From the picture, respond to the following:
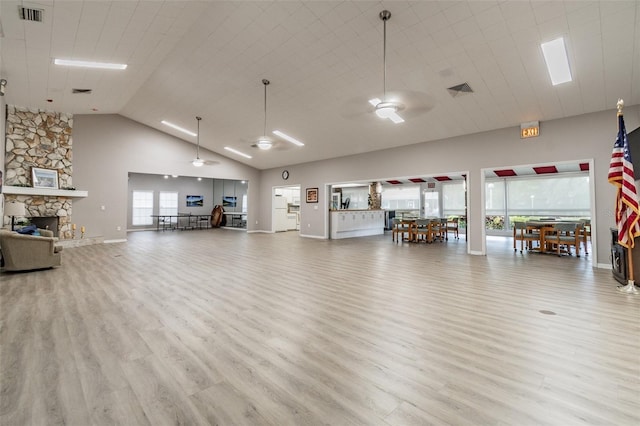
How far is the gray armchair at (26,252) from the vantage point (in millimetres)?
4793

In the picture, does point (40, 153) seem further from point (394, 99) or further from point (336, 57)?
point (394, 99)

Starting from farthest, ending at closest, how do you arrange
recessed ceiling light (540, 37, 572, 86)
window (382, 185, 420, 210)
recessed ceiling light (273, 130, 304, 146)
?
window (382, 185, 420, 210), recessed ceiling light (273, 130, 304, 146), recessed ceiling light (540, 37, 572, 86)

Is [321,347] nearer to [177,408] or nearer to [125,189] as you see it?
[177,408]

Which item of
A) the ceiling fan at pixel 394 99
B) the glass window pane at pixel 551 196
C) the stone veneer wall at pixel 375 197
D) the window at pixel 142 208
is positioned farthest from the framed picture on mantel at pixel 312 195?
the window at pixel 142 208

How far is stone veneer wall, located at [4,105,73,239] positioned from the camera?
767 centimetres

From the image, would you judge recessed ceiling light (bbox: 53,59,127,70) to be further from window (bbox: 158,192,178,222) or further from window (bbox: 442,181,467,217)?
window (bbox: 442,181,467,217)

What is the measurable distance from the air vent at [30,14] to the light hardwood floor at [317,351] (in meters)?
3.82

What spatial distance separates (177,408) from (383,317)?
79.8 inches

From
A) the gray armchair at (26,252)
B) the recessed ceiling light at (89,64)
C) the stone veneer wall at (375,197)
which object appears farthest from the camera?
the stone veneer wall at (375,197)

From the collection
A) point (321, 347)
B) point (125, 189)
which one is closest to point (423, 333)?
point (321, 347)

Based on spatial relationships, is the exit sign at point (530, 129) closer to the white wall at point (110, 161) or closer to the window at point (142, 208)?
the white wall at point (110, 161)

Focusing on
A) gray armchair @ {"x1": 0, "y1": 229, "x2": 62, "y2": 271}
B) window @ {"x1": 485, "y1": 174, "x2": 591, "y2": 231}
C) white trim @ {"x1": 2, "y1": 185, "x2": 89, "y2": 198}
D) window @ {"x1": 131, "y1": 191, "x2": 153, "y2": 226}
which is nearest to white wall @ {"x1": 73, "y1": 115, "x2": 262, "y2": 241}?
white trim @ {"x1": 2, "y1": 185, "x2": 89, "y2": 198}

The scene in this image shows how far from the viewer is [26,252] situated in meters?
4.93

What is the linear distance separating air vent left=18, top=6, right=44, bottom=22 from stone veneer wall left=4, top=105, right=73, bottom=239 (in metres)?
5.43
